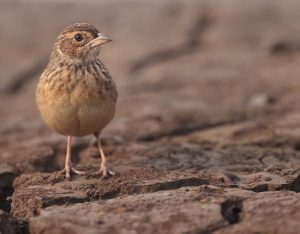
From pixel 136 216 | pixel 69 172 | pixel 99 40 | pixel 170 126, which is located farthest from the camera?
pixel 170 126

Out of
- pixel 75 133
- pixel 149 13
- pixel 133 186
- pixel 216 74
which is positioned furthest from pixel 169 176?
pixel 149 13

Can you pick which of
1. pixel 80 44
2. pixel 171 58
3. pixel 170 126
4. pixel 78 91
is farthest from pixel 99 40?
pixel 171 58

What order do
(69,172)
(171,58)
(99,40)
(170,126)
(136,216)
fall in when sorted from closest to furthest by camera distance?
1. (136,216)
2. (69,172)
3. (99,40)
4. (170,126)
5. (171,58)

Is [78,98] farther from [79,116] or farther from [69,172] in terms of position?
[69,172]

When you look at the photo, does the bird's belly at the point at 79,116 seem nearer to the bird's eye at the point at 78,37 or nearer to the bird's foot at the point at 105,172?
the bird's foot at the point at 105,172

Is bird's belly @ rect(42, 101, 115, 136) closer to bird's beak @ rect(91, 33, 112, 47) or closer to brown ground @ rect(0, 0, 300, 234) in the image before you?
brown ground @ rect(0, 0, 300, 234)

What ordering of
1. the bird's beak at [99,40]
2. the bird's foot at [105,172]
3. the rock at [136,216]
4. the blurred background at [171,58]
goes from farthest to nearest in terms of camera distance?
1. the blurred background at [171,58]
2. the bird's beak at [99,40]
3. the bird's foot at [105,172]
4. the rock at [136,216]

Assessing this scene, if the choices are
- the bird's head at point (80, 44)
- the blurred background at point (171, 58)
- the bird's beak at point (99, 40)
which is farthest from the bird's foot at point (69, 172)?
the blurred background at point (171, 58)
